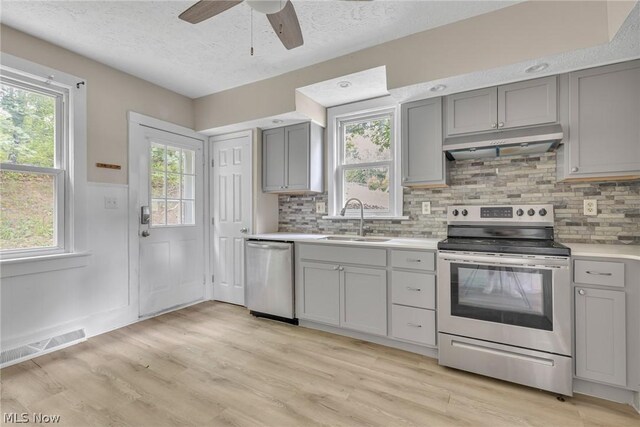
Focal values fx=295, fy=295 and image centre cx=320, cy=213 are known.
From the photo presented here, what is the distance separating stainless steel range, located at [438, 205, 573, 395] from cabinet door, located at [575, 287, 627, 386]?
8cm

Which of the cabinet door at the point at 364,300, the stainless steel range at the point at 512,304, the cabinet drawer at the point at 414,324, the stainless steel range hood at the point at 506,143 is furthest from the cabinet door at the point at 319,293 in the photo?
the stainless steel range hood at the point at 506,143

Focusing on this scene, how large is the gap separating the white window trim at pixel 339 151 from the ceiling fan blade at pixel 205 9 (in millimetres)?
1989

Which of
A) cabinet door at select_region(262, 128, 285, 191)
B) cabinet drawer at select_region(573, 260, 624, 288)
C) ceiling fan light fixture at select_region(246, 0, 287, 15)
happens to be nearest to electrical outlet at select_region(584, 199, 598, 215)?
cabinet drawer at select_region(573, 260, 624, 288)

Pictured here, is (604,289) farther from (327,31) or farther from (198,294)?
(198,294)

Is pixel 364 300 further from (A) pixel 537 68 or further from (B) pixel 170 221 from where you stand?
(B) pixel 170 221

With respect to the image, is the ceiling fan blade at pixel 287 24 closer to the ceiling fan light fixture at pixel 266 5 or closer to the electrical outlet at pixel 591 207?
the ceiling fan light fixture at pixel 266 5

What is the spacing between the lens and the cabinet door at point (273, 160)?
11.9 ft

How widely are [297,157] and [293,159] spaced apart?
2.4 inches

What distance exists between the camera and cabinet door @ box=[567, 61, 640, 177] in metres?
2.04

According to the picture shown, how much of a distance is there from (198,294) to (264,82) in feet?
9.21

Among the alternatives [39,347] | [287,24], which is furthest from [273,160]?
[39,347]

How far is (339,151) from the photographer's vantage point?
3.61 meters

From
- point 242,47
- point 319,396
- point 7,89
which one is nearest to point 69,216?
point 7,89

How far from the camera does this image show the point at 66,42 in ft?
8.41
